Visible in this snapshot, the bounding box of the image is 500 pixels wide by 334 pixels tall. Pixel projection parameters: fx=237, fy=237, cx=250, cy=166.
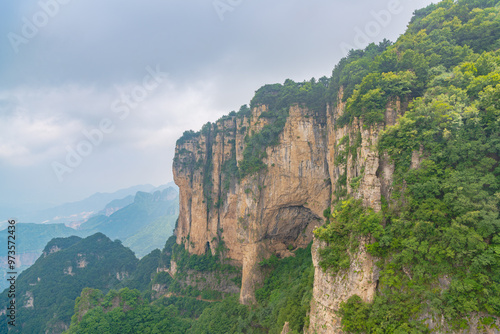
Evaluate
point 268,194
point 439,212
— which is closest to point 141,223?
point 268,194

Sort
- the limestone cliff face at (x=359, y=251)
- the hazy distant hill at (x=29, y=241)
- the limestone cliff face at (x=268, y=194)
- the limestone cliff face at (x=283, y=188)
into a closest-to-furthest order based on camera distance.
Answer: the limestone cliff face at (x=359, y=251), the limestone cliff face at (x=283, y=188), the limestone cliff face at (x=268, y=194), the hazy distant hill at (x=29, y=241)

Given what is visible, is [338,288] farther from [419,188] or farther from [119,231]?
[119,231]

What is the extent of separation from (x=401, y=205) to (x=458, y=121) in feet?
15.9

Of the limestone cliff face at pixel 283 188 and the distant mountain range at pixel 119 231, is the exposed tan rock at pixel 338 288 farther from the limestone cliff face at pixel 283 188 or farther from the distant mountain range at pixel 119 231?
the distant mountain range at pixel 119 231

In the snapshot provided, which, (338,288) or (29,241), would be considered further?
(29,241)

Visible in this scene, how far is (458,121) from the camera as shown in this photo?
1143 cm

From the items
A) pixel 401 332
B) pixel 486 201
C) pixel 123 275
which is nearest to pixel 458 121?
pixel 486 201

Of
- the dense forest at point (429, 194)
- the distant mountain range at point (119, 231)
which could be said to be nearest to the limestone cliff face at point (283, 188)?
the dense forest at point (429, 194)

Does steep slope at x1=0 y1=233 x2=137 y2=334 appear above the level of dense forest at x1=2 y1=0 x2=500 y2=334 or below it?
below

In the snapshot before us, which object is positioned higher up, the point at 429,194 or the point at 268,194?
the point at 268,194

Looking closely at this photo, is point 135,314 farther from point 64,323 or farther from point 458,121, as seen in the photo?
point 458,121

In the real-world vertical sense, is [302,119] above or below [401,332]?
above

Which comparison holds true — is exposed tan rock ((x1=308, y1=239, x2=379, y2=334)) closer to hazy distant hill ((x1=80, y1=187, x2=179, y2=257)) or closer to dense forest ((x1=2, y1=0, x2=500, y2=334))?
dense forest ((x1=2, y1=0, x2=500, y2=334))

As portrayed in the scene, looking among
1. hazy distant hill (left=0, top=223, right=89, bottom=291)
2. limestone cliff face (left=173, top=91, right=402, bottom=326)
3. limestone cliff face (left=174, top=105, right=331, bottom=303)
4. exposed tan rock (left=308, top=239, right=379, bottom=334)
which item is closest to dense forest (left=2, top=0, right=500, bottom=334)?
exposed tan rock (left=308, top=239, right=379, bottom=334)
